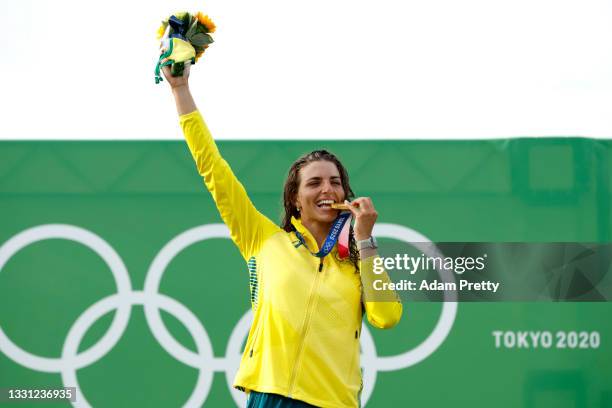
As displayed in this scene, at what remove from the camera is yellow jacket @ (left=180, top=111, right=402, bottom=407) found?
9.68 ft

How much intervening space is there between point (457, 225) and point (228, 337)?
1529mm

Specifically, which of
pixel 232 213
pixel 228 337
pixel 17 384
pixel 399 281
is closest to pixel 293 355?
pixel 232 213

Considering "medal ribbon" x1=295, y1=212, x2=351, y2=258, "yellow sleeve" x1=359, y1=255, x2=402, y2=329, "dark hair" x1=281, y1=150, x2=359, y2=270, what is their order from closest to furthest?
1. "yellow sleeve" x1=359, y1=255, x2=402, y2=329
2. "medal ribbon" x1=295, y1=212, x2=351, y2=258
3. "dark hair" x1=281, y1=150, x2=359, y2=270

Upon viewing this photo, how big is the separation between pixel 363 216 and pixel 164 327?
2.74 metres

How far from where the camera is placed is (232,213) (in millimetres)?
3139
